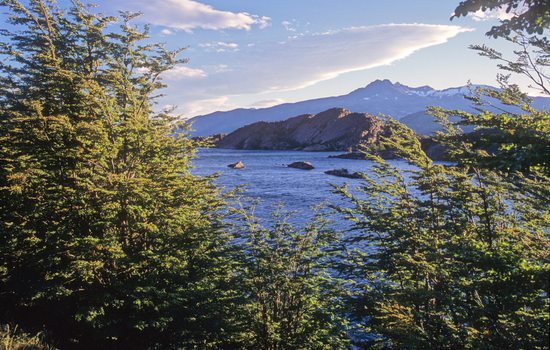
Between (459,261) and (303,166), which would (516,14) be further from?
(303,166)

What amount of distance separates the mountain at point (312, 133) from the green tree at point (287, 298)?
117518 mm

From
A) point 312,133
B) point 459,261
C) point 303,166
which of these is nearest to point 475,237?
point 459,261

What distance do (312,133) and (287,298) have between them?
142m

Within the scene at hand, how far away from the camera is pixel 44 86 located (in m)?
14.6

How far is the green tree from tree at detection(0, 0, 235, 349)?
3.43 feet

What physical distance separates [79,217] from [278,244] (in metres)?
6.79

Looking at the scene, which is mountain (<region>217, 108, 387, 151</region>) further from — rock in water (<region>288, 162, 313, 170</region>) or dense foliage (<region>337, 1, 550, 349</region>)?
dense foliage (<region>337, 1, 550, 349</region>)

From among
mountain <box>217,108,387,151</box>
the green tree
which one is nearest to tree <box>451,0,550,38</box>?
the green tree

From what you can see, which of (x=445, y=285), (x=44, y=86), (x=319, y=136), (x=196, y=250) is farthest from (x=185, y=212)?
(x=319, y=136)

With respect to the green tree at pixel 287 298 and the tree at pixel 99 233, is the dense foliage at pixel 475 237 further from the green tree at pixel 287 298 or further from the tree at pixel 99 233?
the tree at pixel 99 233

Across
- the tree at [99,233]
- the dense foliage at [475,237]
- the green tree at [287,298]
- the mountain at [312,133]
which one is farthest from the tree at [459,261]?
the mountain at [312,133]

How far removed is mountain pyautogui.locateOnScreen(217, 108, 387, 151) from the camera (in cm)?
13362

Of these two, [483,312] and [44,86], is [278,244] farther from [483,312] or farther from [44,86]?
[44,86]

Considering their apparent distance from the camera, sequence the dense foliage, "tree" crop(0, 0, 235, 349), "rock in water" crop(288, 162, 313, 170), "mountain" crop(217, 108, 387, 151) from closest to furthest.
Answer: the dense foliage < "tree" crop(0, 0, 235, 349) < "rock in water" crop(288, 162, 313, 170) < "mountain" crop(217, 108, 387, 151)
